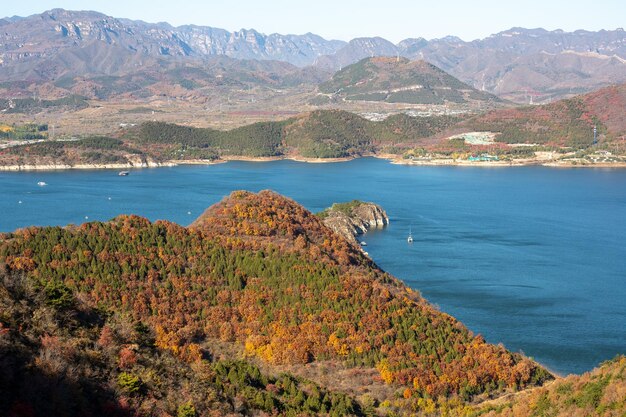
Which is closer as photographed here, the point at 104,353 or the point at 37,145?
the point at 104,353

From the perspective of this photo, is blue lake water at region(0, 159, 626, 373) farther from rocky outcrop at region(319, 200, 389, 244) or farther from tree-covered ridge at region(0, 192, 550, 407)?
tree-covered ridge at region(0, 192, 550, 407)

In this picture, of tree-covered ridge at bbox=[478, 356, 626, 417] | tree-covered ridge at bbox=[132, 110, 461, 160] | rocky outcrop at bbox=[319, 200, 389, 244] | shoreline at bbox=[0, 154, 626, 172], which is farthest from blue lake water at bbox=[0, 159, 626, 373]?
tree-covered ridge at bbox=[478, 356, 626, 417]

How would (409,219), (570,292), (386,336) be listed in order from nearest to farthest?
1. (386,336)
2. (570,292)
3. (409,219)

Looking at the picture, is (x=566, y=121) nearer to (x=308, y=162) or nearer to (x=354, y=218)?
(x=308, y=162)

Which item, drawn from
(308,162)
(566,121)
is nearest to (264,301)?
(308,162)

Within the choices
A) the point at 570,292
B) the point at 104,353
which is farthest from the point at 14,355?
the point at 570,292

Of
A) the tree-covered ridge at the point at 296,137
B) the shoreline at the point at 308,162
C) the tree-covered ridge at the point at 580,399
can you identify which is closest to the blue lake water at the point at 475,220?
the shoreline at the point at 308,162

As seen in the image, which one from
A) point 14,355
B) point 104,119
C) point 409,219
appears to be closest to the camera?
point 14,355

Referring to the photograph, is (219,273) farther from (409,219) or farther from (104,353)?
(409,219)
